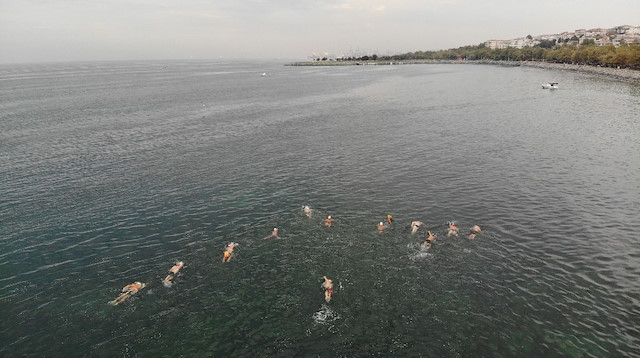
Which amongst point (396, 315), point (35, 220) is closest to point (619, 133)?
point (396, 315)

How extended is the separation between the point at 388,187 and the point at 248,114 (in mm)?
68578

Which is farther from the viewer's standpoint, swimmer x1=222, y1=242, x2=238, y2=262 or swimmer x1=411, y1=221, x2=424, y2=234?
swimmer x1=411, y1=221, x2=424, y2=234

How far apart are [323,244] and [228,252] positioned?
8.85 m

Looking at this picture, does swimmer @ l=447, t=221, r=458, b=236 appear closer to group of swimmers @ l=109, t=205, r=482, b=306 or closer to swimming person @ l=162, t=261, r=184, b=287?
group of swimmers @ l=109, t=205, r=482, b=306

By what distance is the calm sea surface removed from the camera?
82.4ft

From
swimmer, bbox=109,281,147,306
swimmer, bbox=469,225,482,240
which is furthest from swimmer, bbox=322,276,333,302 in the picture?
swimmer, bbox=469,225,482,240

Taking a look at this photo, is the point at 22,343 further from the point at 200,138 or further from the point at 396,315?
the point at 200,138

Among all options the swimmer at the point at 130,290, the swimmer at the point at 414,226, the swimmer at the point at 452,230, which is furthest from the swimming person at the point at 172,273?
the swimmer at the point at 452,230

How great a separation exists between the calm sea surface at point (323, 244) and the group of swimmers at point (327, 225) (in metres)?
0.60

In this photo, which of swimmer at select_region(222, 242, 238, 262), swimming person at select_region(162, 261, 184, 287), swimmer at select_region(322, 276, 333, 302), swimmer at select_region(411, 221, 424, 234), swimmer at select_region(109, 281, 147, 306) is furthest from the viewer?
swimmer at select_region(411, 221, 424, 234)

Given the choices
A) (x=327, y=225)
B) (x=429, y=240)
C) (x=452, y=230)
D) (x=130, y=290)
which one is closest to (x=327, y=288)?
(x=327, y=225)

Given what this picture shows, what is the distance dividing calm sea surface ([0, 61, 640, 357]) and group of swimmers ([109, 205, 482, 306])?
1.95 ft

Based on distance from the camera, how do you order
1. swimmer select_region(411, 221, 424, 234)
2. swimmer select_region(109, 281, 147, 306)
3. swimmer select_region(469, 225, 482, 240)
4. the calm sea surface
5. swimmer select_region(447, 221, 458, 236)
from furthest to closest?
swimmer select_region(411, 221, 424, 234) → swimmer select_region(469, 225, 482, 240) → swimmer select_region(447, 221, 458, 236) → swimmer select_region(109, 281, 147, 306) → the calm sea surface

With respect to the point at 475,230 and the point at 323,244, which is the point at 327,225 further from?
the point at 475,230
